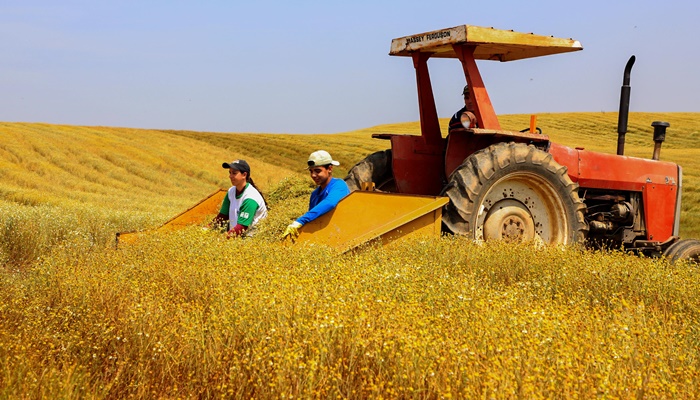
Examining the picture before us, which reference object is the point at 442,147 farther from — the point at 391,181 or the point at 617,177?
the point at 617,177

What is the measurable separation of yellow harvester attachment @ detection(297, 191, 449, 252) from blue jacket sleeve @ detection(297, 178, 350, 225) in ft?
0.17

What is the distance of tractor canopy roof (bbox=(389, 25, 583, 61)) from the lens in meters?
6.56

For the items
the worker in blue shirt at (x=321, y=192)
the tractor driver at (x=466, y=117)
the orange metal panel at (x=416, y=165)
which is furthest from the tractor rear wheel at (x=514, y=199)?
the worker in blue shirt at (x=321, y=192)

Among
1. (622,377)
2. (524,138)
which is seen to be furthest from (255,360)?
(524,138)

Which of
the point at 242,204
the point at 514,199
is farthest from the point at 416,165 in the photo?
the point at 242,204

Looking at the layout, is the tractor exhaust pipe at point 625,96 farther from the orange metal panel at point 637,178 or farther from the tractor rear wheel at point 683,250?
the tractor rear wheel at point 683,250

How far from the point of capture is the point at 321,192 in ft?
20.9

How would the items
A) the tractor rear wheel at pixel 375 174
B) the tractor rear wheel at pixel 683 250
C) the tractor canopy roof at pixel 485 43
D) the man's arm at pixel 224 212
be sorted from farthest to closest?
1. the tractor rear wheel at pixel 683 250
2. the tractor rear wheel at pixel 375 174
3. the man's arm at pixel 224 212
4. the tractor canopy roof at pixel 485 43

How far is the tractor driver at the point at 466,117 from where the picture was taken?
6586mm

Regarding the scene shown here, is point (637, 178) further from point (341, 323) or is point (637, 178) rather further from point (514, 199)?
point (341, 323)

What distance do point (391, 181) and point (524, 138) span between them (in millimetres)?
1505

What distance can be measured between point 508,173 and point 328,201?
1.71 m

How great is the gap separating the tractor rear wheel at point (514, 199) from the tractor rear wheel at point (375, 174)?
134 cm

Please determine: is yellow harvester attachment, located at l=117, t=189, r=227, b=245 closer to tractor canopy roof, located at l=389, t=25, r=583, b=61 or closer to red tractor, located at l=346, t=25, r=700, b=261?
red tractor, located at l=346, t=25, r=700, b=261
